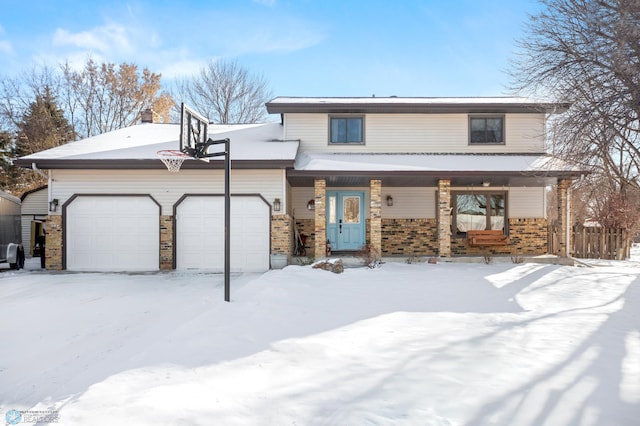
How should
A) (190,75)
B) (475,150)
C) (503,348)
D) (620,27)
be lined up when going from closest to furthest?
1. (503,348)
2. (620,27)
3. (475,150)
4. (190,75)

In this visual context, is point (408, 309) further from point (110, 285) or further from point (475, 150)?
point (475, 150)

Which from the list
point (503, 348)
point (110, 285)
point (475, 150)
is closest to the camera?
point (503, 348)

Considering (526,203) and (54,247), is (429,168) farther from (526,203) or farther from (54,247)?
(54,247)

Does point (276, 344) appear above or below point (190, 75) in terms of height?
below

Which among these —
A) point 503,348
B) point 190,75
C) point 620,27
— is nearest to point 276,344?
point 503,348

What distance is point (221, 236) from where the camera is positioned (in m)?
12.2

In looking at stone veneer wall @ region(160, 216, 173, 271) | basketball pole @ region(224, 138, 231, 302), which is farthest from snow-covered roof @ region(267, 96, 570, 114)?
basketball pole @ region(224, 138, 231, 302)

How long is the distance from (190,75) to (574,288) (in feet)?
87.6

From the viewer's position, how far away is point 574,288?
9031mm

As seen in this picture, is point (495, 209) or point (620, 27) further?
point (495, 209)

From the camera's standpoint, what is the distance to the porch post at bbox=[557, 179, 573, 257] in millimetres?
12898

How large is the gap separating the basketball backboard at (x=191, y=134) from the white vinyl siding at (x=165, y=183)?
3.80m

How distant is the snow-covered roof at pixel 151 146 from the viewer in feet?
38.9

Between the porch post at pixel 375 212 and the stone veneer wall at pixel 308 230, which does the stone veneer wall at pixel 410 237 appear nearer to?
the porch post at pixel 375 212
